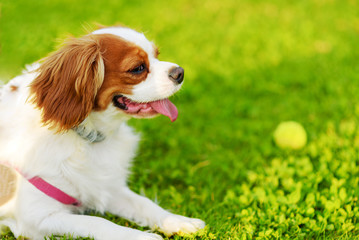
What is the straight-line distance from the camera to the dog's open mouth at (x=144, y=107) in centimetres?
264

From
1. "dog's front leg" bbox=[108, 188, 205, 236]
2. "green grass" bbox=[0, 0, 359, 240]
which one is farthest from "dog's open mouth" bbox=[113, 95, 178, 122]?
"green grass" bbox=[0, 0, 359, 240]

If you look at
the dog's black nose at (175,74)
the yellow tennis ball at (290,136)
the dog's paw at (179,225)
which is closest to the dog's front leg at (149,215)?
the dog's paw at (179,225)

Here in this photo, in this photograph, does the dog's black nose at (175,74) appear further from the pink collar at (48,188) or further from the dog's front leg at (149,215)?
the pink collar at (48,188)

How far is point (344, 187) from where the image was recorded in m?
2.97

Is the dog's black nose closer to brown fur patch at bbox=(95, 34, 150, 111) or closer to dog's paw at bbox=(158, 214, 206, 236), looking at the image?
brown fur patch at bbox=(95, 34, 150, 111)

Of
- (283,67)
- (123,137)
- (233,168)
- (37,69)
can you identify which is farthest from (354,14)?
(37,69)

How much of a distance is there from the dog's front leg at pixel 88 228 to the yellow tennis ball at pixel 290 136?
1.72 meters

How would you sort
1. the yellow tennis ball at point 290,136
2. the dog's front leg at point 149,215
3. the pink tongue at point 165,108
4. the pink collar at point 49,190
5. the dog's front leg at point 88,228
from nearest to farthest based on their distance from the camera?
the dog's front leg at point 88,228 → the pink collar at point 49,190 → the dog's front leg at point 149,215 → the pink tongue at point 165,108 → the yellow tennis ball at point 290,136

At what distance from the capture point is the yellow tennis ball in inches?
144

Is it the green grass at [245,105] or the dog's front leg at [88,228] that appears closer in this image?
the dog's front leg at [88,228]

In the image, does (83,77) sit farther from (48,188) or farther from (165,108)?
(48,188)

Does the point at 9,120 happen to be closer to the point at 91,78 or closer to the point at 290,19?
the point at 91,78

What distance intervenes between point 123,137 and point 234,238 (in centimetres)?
107

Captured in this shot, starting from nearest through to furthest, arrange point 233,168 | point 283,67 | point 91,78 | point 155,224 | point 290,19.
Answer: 1. point 91,78
2. point 155,224
3. point 233,168
4. point 283,67
5. point 290,19
